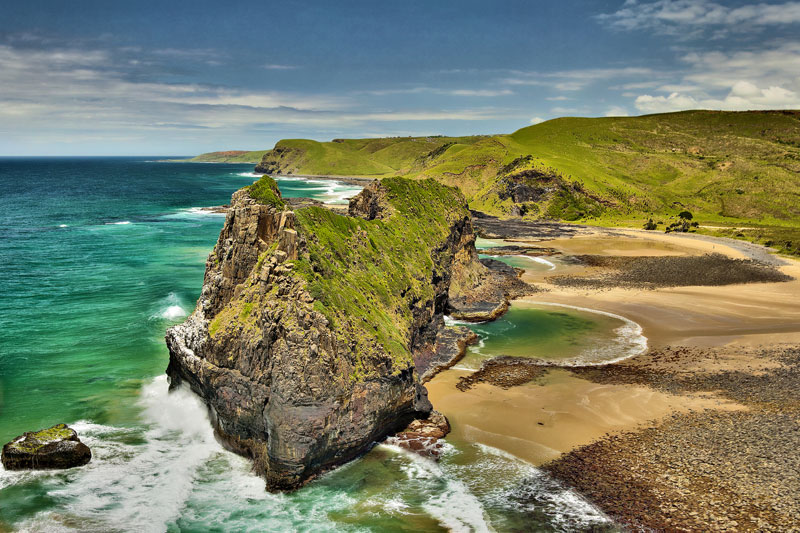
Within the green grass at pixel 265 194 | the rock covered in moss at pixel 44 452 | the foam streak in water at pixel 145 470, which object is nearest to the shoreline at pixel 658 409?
the foam streak in water at pixel 145 470

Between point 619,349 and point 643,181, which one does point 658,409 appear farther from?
point 643,181

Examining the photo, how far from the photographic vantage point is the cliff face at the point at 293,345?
826 inches

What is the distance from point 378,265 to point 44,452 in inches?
768

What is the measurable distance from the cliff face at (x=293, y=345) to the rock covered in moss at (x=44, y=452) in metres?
5.69

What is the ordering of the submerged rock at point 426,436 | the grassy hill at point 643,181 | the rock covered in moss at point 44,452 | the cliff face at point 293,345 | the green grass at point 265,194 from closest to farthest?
the cliff face at point 293,345, the rock covered in moss at point 44,452, the submerged rock at point 426,436, the green grass at point 265,194, the grassy hill at point 643,181

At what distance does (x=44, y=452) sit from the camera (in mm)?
21797

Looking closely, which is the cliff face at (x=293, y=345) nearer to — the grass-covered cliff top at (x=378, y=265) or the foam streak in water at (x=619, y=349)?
the grass-covered cliff top at (x=378, y=265)

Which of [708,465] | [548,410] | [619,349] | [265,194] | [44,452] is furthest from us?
[619,349]

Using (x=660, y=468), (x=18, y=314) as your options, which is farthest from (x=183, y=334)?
(x=18, y=314)

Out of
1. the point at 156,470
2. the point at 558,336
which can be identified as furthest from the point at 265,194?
the point at 558,336

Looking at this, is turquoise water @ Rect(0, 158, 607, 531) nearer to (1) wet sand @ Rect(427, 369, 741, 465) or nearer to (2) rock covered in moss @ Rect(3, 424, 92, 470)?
(2) rock covered in moss @ Rect(3, 424, 92, 470)

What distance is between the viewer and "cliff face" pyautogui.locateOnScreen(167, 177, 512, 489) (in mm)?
20969

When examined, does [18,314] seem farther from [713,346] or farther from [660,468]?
[713,346]

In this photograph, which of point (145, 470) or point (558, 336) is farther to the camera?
point (558, 336)
